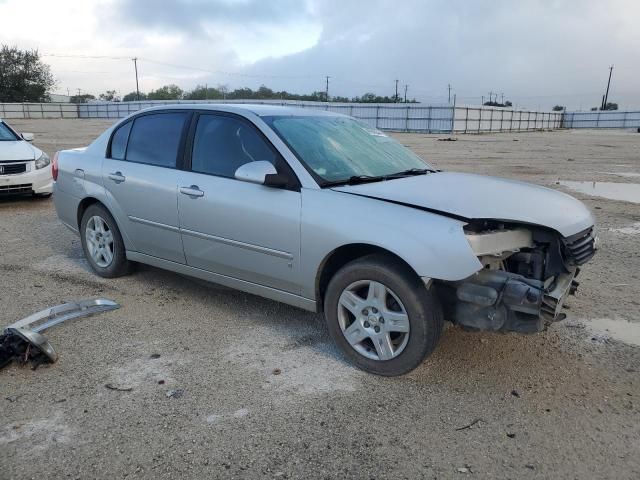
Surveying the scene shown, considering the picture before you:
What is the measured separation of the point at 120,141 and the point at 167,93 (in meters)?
101

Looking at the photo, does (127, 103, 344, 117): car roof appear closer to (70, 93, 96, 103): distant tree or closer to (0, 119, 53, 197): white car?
(0, 119, 53, 197): white car

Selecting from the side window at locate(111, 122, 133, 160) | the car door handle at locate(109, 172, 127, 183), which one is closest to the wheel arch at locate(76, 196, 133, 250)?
the car door handle at locate(109, 172, 127, 183)

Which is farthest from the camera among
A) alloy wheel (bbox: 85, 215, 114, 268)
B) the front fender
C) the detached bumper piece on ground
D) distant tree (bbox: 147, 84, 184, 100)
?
distant tree (bbox: 147, 84, 184, 100)

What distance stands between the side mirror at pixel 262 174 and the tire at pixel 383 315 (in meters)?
0.75

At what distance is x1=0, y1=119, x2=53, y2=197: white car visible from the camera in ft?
29.1

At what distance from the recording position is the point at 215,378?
340 centimetres

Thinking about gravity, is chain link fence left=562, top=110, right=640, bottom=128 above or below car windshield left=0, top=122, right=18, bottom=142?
below

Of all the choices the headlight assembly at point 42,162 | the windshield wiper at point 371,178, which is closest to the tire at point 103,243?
the windshield wiper at point 371,178

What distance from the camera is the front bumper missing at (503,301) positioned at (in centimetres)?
307

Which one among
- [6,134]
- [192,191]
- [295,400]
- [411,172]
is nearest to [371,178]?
[411,172]

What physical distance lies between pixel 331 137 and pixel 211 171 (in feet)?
Result: 3.18

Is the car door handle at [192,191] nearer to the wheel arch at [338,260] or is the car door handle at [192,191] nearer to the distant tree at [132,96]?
the wheel arch at [338,260]

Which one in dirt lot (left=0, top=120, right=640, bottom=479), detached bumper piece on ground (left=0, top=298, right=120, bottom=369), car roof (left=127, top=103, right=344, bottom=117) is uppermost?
car roof (left=127, top=103, right=344, bottom=117)

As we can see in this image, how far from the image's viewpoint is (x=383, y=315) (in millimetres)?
3334
